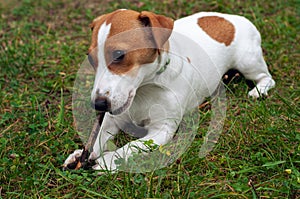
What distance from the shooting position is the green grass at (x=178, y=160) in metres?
3.19

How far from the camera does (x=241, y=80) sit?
4727mm

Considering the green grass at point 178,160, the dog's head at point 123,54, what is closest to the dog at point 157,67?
the dog's head at point 123,54

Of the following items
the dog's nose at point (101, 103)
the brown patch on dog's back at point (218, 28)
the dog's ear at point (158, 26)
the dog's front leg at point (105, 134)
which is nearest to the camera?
the dog's nose at point (101, 103)

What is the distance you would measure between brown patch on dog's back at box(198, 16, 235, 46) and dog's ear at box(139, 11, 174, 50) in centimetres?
99

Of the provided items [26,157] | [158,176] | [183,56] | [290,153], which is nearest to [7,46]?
[26,157]

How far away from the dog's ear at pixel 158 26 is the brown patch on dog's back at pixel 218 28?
99 cm

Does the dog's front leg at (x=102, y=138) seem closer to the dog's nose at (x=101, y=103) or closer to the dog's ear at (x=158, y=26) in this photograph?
the dog's nose at (x=101, y=103)

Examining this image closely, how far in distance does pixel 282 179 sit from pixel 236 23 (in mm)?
1899

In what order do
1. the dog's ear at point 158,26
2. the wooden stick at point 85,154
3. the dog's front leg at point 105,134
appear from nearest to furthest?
the dog's ear at point 158,26 → the wooden stick at point 85,154 → the dog's front leg at point 105,134

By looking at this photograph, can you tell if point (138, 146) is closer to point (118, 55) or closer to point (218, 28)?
point (118, 55)

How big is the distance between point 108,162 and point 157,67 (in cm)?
83

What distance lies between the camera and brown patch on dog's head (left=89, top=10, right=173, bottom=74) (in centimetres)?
Answer: 317

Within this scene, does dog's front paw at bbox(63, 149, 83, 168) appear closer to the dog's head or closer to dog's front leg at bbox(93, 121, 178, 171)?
dog's front leg at bbox(93, 121, 178, 171)

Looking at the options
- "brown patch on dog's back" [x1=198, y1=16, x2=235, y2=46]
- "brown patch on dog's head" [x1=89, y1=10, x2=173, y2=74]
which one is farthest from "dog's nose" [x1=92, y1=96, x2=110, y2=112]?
"brown patch on dog's back" [x1=198, y1=16, x2=235, y2=46]
